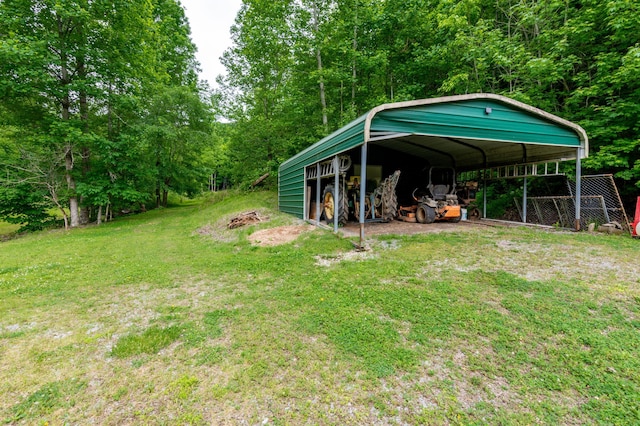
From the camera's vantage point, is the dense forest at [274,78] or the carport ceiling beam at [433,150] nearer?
the dense forest at [274,78]

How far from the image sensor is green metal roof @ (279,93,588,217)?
17.5 feet

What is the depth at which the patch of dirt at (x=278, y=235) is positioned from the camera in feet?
21.8

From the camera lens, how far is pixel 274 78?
16.2 meters

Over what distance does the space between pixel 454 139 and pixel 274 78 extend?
12657mm

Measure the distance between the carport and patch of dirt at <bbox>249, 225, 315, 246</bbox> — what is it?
0.86 meters

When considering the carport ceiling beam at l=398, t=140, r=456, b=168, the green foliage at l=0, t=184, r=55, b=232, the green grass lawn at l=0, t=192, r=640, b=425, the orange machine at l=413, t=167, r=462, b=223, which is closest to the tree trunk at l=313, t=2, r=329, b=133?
the carport ceiling beam at l=398, t=140, r=456, b=168

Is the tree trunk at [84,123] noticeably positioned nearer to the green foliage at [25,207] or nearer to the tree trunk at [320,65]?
the green foliage at [25,207]

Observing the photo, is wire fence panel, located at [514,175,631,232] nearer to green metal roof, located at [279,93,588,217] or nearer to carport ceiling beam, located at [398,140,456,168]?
green metal roof, located at [279,93,588,217]

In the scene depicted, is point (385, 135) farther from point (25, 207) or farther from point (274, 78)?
point (25, 207)

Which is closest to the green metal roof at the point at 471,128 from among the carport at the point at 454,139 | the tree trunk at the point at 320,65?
the carport at the point at 454,139

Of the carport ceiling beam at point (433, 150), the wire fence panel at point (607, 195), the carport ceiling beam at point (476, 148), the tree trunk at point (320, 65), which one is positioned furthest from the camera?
the tree trunk at point (320, 65)

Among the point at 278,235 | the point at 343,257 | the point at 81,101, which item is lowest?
the point at 343,257

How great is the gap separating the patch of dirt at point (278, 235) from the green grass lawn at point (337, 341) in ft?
6.17

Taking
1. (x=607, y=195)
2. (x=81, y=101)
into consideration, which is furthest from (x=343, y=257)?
(x=81, y=101)
